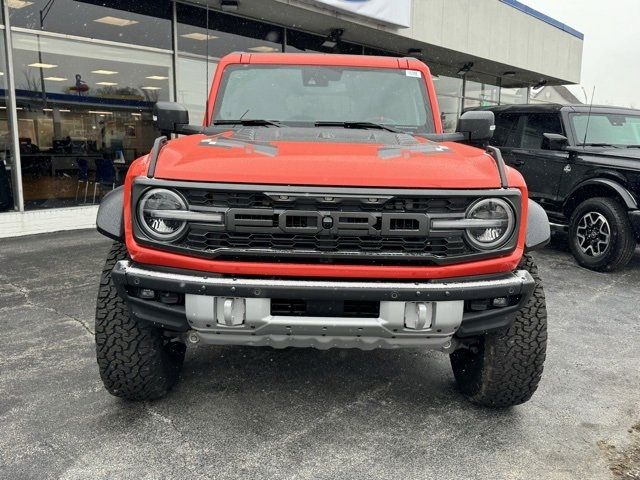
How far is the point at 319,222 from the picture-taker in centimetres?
227

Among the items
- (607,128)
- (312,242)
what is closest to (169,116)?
(312,242)

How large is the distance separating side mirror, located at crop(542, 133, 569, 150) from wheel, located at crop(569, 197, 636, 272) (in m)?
0.77

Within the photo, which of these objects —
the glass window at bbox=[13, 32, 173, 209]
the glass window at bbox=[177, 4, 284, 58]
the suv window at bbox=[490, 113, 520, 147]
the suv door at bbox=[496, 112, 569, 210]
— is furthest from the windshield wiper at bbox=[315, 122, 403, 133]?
the glass window at bbox=[177, 4, 284, 58]

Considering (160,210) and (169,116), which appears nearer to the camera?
(160,210)

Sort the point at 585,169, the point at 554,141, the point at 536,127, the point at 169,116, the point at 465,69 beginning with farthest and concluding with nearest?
the point at 465,69
the point at 536,127
the point at 554,141
the point at 585,169
the point at 169,116

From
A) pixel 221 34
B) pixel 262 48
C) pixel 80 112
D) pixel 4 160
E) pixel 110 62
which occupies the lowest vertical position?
pixel 4 160

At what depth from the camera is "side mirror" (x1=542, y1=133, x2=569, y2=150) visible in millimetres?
6387

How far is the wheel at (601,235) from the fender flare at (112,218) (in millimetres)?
5262

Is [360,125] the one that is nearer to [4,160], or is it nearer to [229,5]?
[4,160]

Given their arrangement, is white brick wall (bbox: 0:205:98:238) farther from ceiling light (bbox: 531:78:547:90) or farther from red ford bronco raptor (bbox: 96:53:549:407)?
ceiling light (bbox: 531:78:547:90)

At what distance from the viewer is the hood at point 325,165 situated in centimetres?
230

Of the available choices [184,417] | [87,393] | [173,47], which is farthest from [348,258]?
[173,47]

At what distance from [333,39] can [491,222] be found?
10.2 meters

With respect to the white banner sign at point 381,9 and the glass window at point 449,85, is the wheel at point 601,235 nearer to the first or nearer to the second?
the white banner sign at point 381,9
